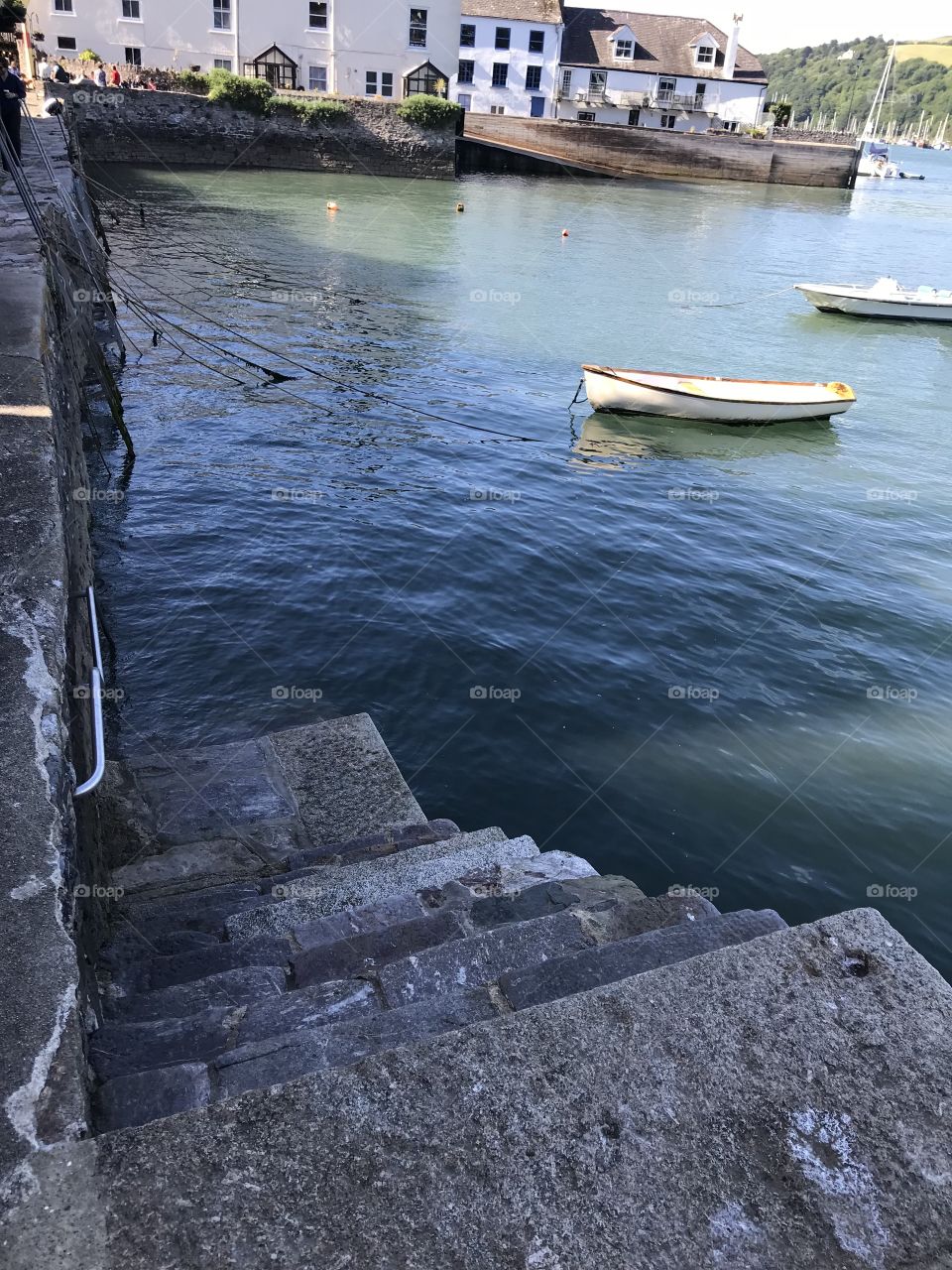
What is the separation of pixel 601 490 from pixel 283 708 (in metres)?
7.58

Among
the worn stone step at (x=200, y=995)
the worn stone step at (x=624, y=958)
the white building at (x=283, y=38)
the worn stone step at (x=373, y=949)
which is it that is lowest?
the worn stone step at (x=373, y=949)

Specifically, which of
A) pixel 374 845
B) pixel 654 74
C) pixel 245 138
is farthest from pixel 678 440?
pixel 654 74

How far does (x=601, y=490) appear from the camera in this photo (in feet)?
48.6

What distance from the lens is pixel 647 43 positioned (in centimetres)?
6762

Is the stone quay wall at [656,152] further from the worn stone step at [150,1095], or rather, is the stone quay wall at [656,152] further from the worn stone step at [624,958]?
the worn stone step at [150,1095]

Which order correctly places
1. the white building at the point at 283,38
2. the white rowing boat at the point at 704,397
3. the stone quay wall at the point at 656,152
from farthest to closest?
1. the stone quay wall at the point at 656,152
2. the white building at the point at 283,38
3. the white rowing boat at the point at 704,397

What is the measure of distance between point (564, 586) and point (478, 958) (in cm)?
814

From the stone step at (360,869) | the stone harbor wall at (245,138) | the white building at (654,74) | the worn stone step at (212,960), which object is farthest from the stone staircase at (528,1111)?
the white building at (654,74)

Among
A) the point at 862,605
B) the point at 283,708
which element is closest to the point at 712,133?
the point at 862,605

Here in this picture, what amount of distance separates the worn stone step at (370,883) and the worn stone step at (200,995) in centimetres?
76

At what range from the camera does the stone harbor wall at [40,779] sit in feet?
8.82

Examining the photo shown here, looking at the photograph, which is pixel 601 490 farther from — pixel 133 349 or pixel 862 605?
pixel 133 349

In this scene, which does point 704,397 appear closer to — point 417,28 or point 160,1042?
point 160,1042

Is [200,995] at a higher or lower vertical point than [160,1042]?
lower
